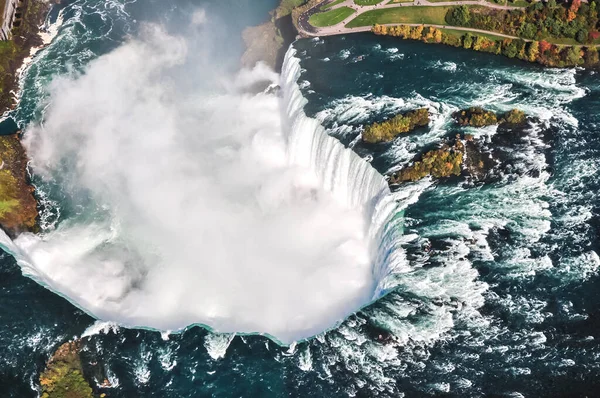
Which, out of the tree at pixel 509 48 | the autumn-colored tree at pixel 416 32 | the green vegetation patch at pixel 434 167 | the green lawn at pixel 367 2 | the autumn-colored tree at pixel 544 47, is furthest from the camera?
the green lawn at pixel 367 2

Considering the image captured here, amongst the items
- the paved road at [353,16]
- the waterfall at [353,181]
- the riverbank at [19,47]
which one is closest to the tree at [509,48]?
the paved road at [353,16]

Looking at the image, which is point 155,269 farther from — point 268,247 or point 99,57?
point 99,57

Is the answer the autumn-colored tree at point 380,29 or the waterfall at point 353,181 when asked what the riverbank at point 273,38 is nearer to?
the waterfall at point 353,181

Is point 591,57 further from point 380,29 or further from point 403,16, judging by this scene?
point 380,29

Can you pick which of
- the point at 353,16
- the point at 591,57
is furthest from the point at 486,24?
the point at 353,16

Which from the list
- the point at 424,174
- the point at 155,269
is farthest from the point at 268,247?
the point at 424,174

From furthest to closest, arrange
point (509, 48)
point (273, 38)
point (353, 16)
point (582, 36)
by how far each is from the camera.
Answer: point (273, 38), point (353, 16), point (509, 48), point (582, 36)
